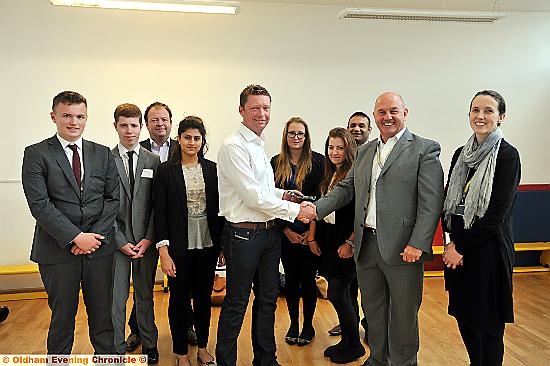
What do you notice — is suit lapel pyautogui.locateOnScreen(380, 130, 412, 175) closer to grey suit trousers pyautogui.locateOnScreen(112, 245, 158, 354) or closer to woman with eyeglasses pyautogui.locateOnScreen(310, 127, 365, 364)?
woman with eyeglasses pyautogui.locateOnScreen(310, 127, 365, 364)

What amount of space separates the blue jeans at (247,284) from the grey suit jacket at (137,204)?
0.61 meters

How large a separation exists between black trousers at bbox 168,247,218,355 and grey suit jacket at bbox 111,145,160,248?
12.8 inches

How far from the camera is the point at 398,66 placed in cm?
568

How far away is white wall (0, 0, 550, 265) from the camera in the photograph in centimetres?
505

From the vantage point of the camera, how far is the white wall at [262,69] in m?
5.05

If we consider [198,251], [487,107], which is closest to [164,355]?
[198,251]

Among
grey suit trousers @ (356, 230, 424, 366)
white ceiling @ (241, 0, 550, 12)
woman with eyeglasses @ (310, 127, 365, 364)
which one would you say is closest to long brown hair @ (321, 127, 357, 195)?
woman with eyeglasses @ (310, 127, 365, 364)

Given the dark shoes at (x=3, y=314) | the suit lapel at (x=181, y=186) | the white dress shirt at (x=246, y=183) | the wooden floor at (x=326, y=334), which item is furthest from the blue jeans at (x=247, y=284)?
the dark shoes at (x=3, y=314)

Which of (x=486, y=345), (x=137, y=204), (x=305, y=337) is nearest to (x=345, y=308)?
(x=305, y=337)

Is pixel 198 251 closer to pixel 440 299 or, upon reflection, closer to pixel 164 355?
pixel 164 355

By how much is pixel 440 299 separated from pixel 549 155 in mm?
2639

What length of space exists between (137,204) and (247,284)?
0.93 meters

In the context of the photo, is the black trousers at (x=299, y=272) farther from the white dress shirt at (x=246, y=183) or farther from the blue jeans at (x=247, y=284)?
the white dress shirt at (x=246, y=183)

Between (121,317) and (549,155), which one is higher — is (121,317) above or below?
below
